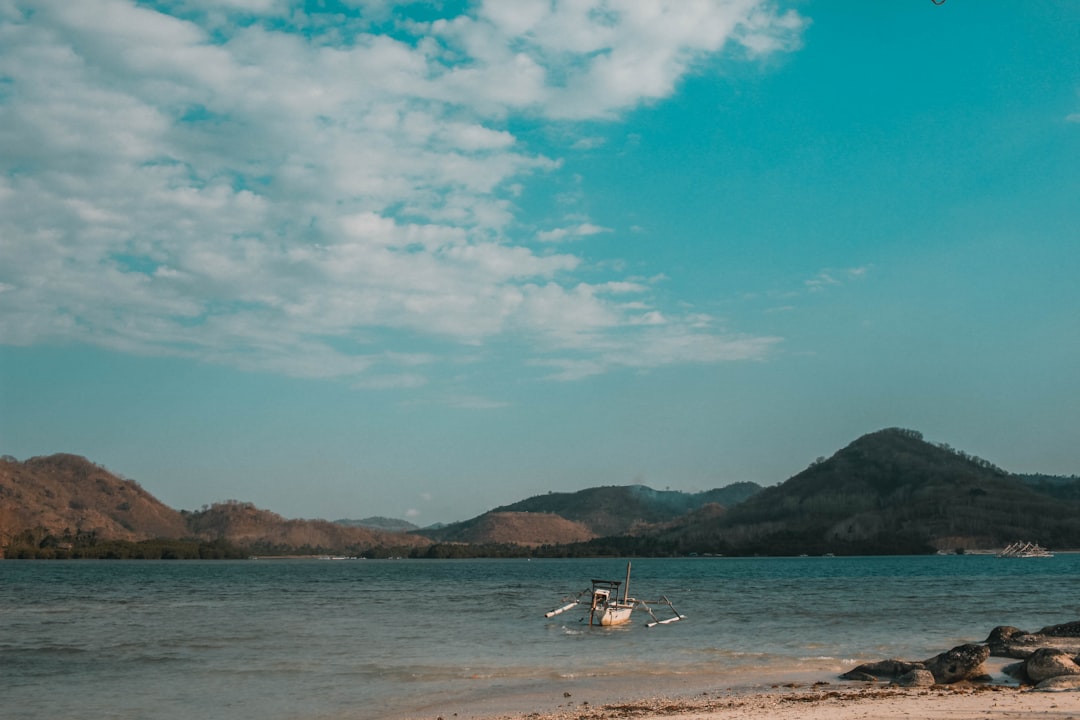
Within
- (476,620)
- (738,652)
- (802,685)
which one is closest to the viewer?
(802,685)

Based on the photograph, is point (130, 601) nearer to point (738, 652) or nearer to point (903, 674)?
point (738, 652)

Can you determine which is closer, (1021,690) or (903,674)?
(1021,690)

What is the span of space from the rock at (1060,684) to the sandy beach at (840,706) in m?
0.51

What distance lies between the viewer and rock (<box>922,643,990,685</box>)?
24.2 metres

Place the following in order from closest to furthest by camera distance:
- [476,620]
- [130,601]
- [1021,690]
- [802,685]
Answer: [1021,690]
[802,685]
[476,620]
[130,601]

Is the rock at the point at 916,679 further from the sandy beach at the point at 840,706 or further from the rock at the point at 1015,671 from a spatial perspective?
the rock at the point at 1015,671

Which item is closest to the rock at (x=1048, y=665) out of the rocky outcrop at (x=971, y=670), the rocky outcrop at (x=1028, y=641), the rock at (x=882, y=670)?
the rocky outcrop at (x=971, y=670)

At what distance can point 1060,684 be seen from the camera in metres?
21.6

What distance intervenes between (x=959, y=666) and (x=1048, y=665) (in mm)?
2148

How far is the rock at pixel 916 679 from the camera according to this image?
23.2 metres

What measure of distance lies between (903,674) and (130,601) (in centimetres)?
6452

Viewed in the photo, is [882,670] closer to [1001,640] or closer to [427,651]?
[1001,640]

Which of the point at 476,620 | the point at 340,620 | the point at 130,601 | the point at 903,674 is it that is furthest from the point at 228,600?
the point at 903,674

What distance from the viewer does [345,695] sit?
24500 millimetres
